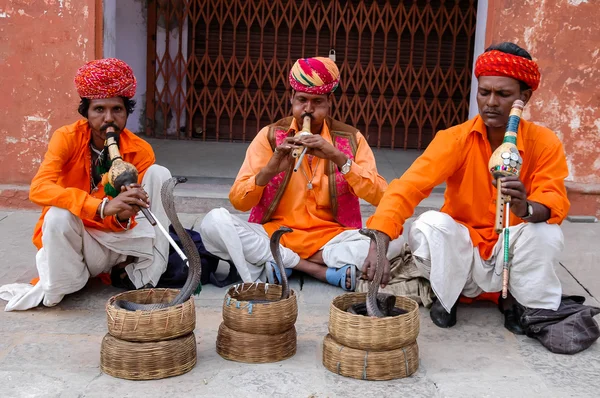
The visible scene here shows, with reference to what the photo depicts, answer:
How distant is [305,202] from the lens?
3852mm

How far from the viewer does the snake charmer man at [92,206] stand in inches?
128

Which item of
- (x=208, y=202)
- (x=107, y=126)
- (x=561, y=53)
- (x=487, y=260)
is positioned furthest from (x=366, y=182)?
(x=561, y=53)

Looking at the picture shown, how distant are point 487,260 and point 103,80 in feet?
6.01

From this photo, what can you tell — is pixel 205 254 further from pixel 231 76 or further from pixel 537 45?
pixel 231 76

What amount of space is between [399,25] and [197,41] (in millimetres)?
1938

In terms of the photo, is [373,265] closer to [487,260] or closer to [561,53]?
[487,260]

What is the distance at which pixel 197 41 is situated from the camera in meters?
7.48

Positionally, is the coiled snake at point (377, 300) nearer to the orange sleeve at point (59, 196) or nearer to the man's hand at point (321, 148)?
the man's hand at point (321, 148)

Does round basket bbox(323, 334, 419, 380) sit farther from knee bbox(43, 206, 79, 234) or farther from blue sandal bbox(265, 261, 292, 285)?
knee bbox(43, 206, 79, 234)

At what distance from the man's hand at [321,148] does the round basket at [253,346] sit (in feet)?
2.94

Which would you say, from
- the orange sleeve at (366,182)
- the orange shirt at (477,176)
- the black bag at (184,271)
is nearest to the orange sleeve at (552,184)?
the orange shirt at (477,176)

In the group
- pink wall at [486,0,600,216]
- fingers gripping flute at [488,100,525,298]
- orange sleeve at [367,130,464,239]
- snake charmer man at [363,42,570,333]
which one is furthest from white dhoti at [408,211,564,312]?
pink wall at [486,0,600,216]

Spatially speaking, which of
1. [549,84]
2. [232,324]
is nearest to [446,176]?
[232,324]

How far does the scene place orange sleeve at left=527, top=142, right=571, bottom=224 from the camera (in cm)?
314
